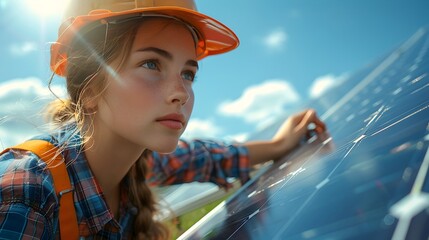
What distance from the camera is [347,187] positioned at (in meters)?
1.24

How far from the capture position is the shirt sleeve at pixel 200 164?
3.70 meters

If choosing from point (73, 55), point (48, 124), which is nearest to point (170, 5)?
point (73, 55)

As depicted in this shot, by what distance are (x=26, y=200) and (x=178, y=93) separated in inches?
36.7

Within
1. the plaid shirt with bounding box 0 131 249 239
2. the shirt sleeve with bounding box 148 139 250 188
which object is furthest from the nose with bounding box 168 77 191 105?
the shirt sleeve with bounding box 148 139 250 188

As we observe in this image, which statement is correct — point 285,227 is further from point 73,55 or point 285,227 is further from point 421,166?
point 73,55

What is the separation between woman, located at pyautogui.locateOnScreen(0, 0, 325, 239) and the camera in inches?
89.8

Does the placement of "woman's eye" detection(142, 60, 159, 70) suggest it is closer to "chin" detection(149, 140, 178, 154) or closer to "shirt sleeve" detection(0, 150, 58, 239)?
"chin" detection(149, 140, 178, 154)

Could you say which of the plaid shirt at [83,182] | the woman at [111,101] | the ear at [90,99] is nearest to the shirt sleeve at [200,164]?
the plaid shirt at [83,182]

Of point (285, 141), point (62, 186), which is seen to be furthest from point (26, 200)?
point (285, 141)

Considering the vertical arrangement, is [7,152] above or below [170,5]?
below

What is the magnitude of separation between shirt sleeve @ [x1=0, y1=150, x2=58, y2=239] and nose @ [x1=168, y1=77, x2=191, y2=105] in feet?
2.48

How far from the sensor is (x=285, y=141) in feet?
13.0

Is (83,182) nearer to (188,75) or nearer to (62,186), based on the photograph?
(62,186)

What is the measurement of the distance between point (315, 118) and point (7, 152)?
2841mm
